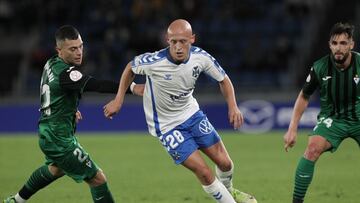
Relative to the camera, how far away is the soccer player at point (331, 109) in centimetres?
776

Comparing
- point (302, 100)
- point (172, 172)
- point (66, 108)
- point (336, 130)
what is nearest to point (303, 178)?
point (336, 130)

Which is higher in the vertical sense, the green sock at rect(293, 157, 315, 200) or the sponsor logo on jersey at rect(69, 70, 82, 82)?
the sponsor logo on jersey at rect(69, 70, 82, 82)

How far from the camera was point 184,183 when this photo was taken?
11141mm

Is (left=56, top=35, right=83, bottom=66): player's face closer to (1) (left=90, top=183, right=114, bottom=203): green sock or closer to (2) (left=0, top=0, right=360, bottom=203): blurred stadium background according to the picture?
(1) (left=90, top=183, right=114, bottom=203): green sock

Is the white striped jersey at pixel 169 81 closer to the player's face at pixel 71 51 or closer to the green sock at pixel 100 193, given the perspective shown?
the player's face at pixel 71 51

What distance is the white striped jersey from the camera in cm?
781

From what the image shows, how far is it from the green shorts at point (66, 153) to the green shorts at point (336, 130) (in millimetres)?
2547

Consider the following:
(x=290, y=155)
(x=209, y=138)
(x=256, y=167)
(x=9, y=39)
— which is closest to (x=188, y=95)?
(x=209, y=138)

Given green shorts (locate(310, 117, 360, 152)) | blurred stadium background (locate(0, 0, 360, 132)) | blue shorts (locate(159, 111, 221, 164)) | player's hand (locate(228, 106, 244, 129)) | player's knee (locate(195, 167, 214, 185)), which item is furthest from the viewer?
blurred stadium background (locate(0, 0, 360, 132))

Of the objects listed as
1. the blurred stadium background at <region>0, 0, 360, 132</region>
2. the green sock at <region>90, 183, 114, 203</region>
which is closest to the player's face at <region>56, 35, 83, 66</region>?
the green sock at <region>90, 183, 114, 203</region>

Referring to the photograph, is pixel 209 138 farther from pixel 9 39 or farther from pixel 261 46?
pixel 9 39

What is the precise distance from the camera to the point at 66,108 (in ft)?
25.1

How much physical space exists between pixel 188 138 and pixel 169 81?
2.15 feet

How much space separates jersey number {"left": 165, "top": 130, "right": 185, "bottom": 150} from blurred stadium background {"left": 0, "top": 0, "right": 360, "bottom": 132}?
12.6 metres
